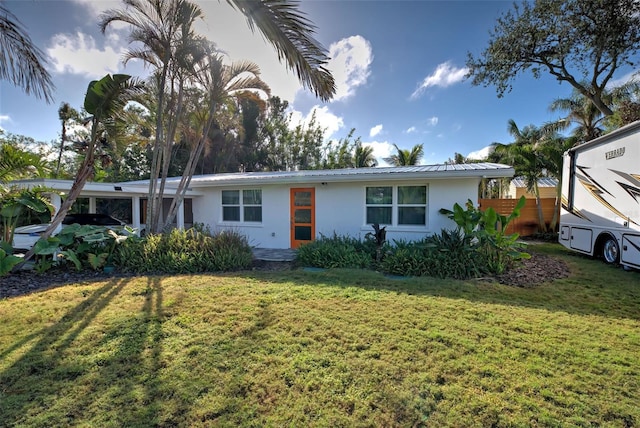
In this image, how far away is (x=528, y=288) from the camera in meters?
5.75

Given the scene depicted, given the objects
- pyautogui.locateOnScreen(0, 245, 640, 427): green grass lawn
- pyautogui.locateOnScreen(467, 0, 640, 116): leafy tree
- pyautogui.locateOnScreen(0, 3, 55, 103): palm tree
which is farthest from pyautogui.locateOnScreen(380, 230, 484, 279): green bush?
pyautogui.locateOnScreen(467, 0, 640, 116): leafy tree

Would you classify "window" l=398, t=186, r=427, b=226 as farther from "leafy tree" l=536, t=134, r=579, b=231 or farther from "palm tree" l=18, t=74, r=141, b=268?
"leafy tree" l=536, t=134, r=579, b=231

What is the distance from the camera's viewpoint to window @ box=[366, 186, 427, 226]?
343 inches

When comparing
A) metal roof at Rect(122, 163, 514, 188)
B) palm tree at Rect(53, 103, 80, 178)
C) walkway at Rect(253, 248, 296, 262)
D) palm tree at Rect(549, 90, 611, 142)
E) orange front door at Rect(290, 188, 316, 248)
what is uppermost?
palm tree at Rect(53, 103, 80, 178)

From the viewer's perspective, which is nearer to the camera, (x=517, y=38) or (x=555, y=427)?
(x=555, y=427)

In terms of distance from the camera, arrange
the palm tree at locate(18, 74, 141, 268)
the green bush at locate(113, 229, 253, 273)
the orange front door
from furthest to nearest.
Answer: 1. the orange front door
2. the green bush at locate(113, 229, 253, 273)
3. the palm tree at locate(18, 74, 141, 268)

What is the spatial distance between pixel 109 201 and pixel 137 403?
684 inches

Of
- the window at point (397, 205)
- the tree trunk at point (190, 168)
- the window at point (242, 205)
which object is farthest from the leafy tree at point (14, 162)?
the window at point (397, 205)

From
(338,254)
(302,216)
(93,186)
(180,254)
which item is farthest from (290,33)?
(93,186)

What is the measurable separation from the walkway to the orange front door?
22.7 inches

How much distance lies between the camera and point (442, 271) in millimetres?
6496

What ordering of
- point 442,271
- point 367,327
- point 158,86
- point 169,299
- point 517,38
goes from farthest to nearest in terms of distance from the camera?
1. point 517,38
2. point 158,86
3. point 442,271
4. point 169,299
5. point 367,327

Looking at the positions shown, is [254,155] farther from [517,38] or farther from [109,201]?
[517,38]

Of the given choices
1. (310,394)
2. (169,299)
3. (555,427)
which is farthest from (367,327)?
(169,299)
